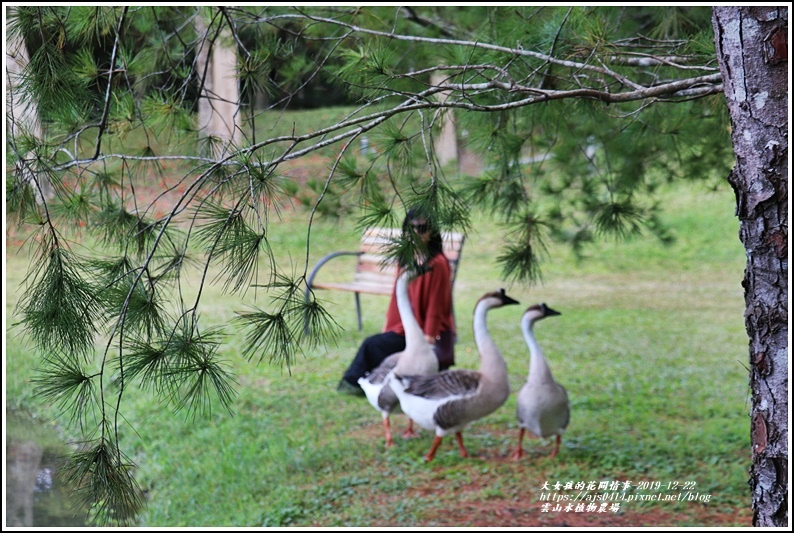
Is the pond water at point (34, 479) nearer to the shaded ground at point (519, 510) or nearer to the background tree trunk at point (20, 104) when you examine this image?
the shaded ground at point (519, 510)

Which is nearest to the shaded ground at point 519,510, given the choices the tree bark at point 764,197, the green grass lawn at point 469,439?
the green grass lawn at point 469,439

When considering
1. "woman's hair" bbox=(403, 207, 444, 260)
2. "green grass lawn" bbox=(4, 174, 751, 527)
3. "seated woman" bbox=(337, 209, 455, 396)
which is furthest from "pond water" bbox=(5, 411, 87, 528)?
"woman's hair" bbox=(403, 207, 444, 260)

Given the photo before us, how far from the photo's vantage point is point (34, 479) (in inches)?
165

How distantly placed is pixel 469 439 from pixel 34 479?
7.89 feet

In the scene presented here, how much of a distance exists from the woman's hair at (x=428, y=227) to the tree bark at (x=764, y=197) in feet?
2.34

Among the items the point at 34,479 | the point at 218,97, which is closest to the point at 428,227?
the point at 218,97

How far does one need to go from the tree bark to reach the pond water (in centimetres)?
270

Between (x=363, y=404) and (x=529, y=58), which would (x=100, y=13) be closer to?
(x=529, y=58)

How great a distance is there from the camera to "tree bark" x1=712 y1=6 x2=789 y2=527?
1.46 m

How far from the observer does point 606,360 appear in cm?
596

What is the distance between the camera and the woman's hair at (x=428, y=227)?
188 centimetres

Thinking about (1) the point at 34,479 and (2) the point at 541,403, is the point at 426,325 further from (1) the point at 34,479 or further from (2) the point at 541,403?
(1) the point at 34,479

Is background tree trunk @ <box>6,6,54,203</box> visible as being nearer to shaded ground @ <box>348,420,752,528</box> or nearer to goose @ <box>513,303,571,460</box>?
shaded ground @ <box>348,420,752,528</box>

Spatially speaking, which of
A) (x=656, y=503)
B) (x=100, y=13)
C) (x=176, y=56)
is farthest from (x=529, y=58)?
(x=656, y=503)
